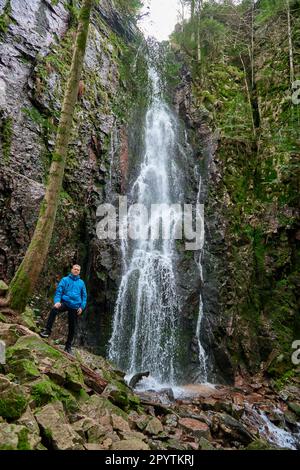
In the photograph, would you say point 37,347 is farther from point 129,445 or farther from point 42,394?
point 129,445

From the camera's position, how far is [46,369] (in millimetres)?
4141

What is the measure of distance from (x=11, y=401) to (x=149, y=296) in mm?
8107

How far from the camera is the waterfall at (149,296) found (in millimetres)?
10062

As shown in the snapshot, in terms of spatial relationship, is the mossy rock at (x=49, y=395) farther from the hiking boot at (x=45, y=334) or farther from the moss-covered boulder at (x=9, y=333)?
the hiking boot at (x=45, y=334)

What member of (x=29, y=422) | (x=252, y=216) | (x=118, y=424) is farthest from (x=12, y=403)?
(x=252, y=216)

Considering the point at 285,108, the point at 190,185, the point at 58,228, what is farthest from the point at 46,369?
the point at 285,108

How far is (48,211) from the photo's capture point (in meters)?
6.04

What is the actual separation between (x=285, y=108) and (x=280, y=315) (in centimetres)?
939

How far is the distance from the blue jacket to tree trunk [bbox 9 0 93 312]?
539mm

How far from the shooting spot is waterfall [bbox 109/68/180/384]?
10062mm

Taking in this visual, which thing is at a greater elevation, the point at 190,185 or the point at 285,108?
the point at 285,108

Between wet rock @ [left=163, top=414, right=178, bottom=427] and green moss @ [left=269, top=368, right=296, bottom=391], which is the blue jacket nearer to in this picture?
wet rock @ [left=163, top=414, right=178, bottom=427]

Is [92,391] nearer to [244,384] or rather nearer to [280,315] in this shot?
[244,384]
